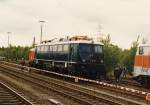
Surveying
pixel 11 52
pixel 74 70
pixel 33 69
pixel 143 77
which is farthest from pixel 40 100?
pixel 11 52

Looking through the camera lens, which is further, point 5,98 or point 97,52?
point 97,52

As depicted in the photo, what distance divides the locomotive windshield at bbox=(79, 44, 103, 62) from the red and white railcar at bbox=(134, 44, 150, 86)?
15.6 feet

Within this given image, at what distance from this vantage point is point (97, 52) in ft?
111

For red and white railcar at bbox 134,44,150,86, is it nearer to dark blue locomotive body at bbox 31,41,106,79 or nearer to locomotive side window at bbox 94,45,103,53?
dark blue locomotive body at bbox 31,41,106,79

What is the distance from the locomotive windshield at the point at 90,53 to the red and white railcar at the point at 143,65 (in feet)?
15.6

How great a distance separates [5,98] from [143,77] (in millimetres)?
11762

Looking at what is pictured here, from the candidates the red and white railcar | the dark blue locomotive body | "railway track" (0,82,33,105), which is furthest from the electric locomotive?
"railway track" (0,82,33,105)

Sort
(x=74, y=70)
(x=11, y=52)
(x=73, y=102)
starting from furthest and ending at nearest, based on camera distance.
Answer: (x=11, y=52)
(x=74, y=70)
(x=73, y=102)

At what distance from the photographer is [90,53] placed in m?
33.5

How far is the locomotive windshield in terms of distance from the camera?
33188 mm

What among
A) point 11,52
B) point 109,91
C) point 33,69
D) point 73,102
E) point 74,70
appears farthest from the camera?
point 11,52

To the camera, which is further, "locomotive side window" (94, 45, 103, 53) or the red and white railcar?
"locomotive side window" (94, 45, 103, 53)

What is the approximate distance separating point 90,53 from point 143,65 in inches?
243

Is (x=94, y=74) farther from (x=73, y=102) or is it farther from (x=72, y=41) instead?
(x=73, y=102)
